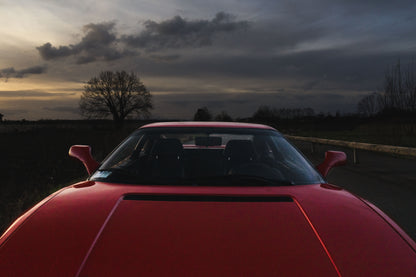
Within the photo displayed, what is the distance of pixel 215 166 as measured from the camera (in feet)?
9.55

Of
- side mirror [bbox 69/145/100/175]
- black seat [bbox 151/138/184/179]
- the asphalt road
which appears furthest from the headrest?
the asphalt road

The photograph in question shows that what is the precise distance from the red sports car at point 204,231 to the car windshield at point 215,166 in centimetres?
2

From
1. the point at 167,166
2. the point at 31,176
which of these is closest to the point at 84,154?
the point at 167,166

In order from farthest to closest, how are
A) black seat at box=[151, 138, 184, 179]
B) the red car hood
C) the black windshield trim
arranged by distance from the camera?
black seat at box=[151, 138, 184, 179] → the black windshield trim → the red car hood

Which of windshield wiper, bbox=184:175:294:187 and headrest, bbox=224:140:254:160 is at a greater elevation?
headrest, bbox=224:140:254:160

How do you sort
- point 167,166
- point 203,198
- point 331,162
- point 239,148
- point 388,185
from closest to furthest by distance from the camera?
point 203,198 < point 167,166 < point 331,162 < point 239,148 < point 388,185

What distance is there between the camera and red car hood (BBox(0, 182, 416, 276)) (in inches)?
62.1

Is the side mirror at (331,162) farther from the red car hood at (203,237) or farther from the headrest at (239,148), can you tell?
the red car hood at (203,237)

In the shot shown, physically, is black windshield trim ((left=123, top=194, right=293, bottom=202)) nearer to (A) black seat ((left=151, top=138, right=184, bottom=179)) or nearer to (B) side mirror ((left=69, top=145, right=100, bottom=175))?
(A) black seat ((left=151, top=138, right=184, bottom=179))

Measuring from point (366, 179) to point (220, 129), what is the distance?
294 inches

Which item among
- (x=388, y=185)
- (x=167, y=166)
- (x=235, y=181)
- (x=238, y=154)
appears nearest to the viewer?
(x=235, y=181)

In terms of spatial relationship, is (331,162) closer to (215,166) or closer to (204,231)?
(215,166)

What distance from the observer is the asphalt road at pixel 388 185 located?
579 cm

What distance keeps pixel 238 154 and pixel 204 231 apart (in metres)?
1.46
